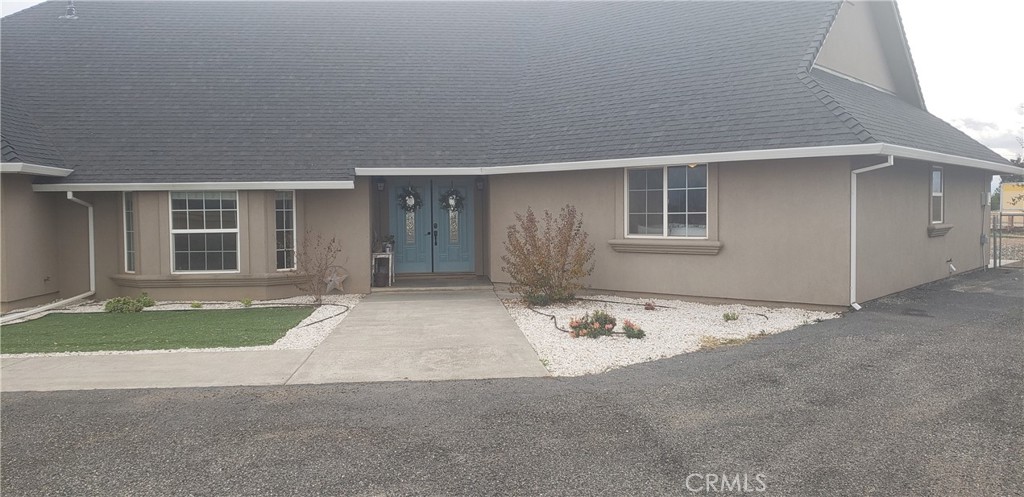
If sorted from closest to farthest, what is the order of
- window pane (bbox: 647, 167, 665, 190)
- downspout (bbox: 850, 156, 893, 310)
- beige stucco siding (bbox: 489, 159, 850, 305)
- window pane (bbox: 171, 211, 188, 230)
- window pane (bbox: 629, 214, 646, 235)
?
downspout (bbox: 850, 156, 893, 310), beige stucco siding (bbox: 489, 159, 850, 305), window pane (bbox: 647, 167, 665, 190), window pane (bbox: 629, 214, 646, 235), window pane (bbox: 171, 211, 188, 230)

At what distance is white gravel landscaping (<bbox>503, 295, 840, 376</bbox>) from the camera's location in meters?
7.51

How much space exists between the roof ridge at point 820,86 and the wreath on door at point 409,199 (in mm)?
8326

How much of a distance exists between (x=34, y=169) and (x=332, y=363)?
7709 mm

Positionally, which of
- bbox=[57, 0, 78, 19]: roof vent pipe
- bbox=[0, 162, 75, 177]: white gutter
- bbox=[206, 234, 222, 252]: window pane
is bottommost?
bbox=[206, 234, 222, 252]: window pane

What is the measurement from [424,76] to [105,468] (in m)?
12.6

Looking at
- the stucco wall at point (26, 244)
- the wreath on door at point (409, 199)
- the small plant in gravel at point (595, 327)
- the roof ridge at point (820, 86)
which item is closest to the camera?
the small plant in gravel at point (595, 327)

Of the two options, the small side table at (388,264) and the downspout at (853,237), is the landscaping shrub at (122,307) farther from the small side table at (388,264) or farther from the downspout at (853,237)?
the downspout at (853,237)

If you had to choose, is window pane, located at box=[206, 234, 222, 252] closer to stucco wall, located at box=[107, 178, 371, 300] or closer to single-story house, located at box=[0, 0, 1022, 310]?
single-story house, located at box=[0, 0, 1022, 310]

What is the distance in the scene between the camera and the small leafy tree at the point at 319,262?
506 inches

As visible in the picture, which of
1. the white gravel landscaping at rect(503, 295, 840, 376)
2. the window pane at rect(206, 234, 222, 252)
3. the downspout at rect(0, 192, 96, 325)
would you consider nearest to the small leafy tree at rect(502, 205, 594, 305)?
the white gravel landscaping at rect(503, 295, 840, 376)

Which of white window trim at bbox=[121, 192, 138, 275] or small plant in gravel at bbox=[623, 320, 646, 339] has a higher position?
white window trim at bbox=[121, 192, 138, 275]

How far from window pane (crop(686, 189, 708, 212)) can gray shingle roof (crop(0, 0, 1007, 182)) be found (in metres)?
0.91

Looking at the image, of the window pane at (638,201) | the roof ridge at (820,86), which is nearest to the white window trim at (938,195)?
the roof ridge at (820,86)

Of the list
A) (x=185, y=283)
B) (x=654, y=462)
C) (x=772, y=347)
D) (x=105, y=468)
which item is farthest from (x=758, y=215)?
(x=185, y=283)
